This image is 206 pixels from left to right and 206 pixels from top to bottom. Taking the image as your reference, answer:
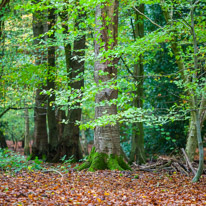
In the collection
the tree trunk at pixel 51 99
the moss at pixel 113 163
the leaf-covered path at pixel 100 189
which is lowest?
the leaf-covered path at pixel 100 189

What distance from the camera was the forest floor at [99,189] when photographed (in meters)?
5.35

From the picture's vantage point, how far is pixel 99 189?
6.43 metres

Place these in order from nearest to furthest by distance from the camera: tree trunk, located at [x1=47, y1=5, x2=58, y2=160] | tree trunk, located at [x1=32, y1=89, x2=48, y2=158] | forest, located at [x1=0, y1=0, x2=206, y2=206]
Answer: forest, located at [x1=0, y1=0, x2=206, y2=206]
tree trunk, located at [x1=47, y1=5, x2=58, y2=160]
tree trunk, located at [x1=32, y1=89, x2=48, y2=158]

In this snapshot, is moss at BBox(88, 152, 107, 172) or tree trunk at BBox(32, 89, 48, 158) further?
tree trunk at BBox(32, 89, 48, 158)

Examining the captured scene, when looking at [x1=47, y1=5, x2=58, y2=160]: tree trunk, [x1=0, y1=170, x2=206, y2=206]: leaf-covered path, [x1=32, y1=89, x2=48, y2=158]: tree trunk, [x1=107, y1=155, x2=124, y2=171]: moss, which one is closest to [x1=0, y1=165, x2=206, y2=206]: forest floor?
[x1=0, y1=170, x2=206, y2=206]: leaf-covered path

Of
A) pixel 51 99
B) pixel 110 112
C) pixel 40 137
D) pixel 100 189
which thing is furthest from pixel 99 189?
pixel 40 137

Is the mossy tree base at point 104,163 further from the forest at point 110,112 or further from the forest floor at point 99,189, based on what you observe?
the forest floor at point 99,189

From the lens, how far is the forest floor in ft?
17.6

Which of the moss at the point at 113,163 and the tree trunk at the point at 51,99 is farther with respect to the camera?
the tree trunk at the point at 51,99

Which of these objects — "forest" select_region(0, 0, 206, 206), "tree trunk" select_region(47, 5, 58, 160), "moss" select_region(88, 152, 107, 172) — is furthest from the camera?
"tree trunk" select_region(47, 5, 58, 160)

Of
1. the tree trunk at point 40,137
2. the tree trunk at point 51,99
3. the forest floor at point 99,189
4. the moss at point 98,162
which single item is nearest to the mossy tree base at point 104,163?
the moss at point 98,162

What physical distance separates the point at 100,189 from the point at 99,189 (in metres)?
0.02

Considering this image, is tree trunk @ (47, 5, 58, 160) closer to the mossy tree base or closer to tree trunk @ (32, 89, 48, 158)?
tree trunk @ (32, 89, 48, 158)

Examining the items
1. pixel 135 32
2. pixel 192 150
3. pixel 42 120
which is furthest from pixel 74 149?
pixel 135 32
